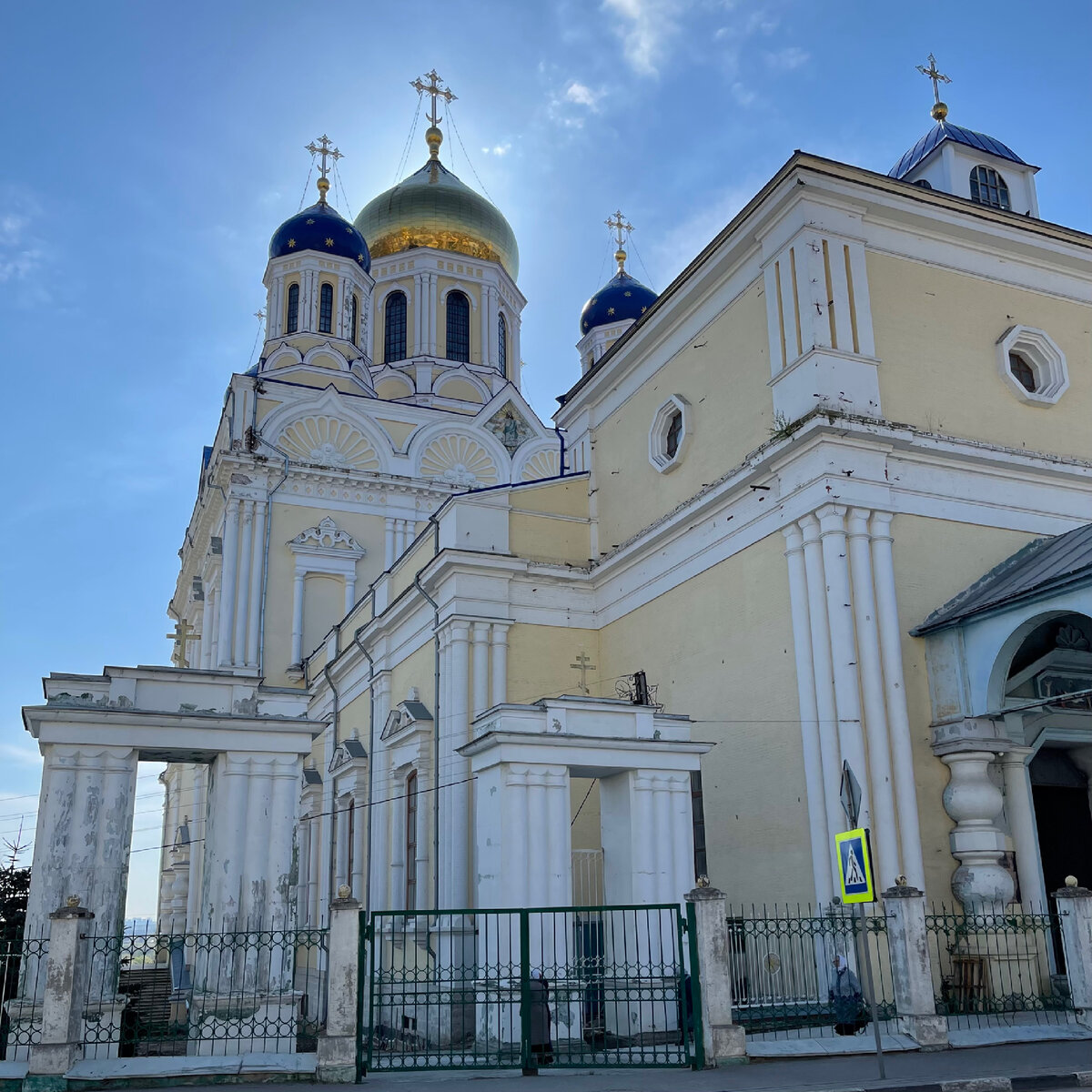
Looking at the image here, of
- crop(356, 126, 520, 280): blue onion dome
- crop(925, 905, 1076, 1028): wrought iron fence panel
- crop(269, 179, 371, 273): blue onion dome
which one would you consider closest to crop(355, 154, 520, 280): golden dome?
crop(356, 126, 520, 280): blue onion dome

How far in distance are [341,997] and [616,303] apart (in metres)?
32.3

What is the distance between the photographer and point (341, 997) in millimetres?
9828

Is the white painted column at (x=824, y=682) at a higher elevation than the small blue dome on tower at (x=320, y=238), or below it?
below

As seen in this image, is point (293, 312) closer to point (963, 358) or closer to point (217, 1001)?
point (963, 358)

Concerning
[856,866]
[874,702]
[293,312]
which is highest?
[293,312]

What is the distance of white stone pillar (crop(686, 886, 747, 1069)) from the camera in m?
10.2

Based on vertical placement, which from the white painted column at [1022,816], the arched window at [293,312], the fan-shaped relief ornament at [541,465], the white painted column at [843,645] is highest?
the arched window at [293,312]

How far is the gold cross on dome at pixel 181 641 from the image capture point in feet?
105

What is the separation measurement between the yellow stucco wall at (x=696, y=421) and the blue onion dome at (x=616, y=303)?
19.0 metres

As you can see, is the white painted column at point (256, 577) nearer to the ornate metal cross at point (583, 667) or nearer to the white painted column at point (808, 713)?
the ornate metal cross at point (583, 667)

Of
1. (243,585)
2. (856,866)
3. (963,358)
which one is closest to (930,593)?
(963,358)

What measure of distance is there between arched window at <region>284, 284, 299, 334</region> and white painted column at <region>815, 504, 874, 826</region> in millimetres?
22039

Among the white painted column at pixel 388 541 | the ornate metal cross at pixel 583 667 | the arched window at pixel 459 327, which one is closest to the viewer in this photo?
the ornate metal cross at pixel 583 667

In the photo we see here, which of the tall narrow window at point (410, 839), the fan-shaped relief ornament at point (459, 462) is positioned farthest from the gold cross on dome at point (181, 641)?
the tall narrow window at point (410, 839)
